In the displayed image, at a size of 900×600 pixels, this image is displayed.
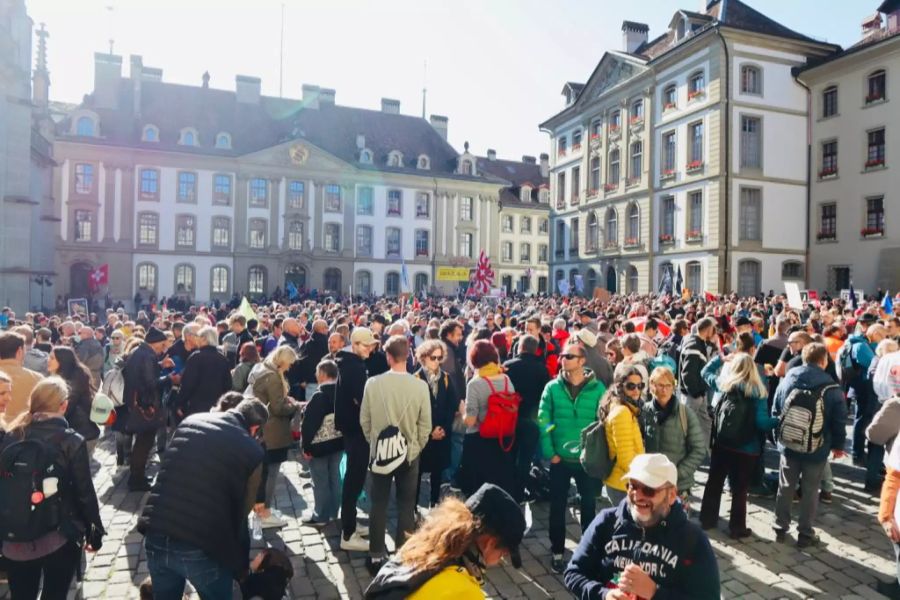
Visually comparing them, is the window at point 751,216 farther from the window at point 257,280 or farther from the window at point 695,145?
the window at point 257,280

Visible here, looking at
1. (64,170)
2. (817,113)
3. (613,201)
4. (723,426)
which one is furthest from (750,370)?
(64,170)

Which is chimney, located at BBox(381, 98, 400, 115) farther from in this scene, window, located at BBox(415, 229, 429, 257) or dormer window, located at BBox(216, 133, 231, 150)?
dormer window, located at BBox(216, 133, 231, 150)

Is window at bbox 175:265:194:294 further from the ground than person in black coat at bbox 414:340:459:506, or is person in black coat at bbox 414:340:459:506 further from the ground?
window at bbox 175:265:194:294

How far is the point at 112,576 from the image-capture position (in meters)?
4.98

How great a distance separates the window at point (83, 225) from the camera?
40.8m

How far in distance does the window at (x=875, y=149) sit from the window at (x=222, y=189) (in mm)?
39576


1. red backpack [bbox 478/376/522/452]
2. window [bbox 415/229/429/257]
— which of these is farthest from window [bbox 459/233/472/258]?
red backpack [bbox 478/376/522/452]

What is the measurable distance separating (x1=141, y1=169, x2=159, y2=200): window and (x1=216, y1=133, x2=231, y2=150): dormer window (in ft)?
16.0

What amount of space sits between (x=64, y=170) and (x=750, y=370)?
4645 centimetres

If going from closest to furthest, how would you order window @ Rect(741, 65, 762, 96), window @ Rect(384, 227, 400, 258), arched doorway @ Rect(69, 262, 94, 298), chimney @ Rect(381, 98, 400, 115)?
1. window @ Rect(741, 65, 762, 96)
2. arched doorway @ Rect(69, 262, 94, 298)
3. window @ Rect(384, 227, 400, 258)
4. chimney @ Rect(381, 98, 400, 115)

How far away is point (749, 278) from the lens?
29391 mm

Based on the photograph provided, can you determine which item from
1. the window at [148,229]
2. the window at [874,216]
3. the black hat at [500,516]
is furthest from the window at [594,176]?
the black hat at [500,516]

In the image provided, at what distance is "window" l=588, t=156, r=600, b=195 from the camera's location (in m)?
38.5

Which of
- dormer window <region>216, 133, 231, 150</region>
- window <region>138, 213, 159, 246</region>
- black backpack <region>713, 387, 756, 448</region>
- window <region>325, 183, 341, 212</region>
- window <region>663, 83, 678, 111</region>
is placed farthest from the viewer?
window <region>325, 183, 341, 212</region>
